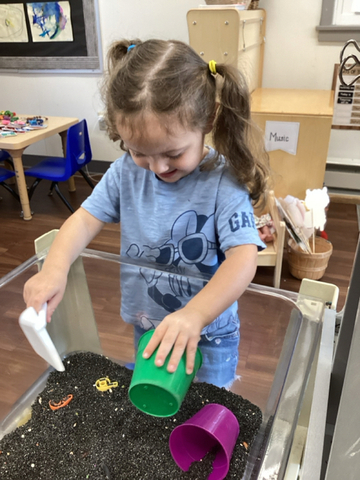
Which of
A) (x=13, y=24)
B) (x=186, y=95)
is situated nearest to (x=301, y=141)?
(x=186, y=95)

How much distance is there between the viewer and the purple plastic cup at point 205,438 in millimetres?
636

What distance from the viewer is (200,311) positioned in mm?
565

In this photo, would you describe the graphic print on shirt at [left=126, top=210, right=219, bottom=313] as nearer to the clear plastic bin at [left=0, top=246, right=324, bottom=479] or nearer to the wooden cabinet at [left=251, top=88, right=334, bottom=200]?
the clear plastic bin at [left=0, top=246, right=324, bottom=479]

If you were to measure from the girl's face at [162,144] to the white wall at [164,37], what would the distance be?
1998 mm

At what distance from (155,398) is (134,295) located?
0.34m

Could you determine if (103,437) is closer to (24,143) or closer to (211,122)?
(211,122)

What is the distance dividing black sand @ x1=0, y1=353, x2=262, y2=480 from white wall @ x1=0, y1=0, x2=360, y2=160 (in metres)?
2.04

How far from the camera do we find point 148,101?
1.98 feet

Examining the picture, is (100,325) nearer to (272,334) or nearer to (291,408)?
(272,334)

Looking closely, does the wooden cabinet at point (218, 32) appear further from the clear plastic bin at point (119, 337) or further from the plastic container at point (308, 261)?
the clear plastic bin at point (119, 337)

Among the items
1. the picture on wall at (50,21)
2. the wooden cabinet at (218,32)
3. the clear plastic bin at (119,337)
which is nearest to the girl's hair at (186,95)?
the clear plastic bin at (119,337)

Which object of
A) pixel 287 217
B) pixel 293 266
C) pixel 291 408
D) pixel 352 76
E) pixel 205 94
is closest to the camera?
pixel 291 408

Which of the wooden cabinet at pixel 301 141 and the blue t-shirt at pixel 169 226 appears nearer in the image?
the blue t-shirt at pixel 169 226

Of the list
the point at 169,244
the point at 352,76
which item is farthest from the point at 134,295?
the point at 352,76
